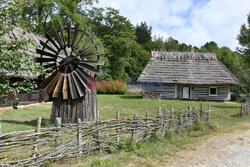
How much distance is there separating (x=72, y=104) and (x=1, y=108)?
6.48 metres

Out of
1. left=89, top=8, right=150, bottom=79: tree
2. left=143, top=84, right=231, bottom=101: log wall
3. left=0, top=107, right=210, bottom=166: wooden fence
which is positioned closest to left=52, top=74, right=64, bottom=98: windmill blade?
left=0, top=107, right=210, bottom=166: wooden fence

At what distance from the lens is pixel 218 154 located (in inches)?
239

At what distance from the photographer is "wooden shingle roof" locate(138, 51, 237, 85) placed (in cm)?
2255

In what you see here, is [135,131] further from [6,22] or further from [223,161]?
[6,22]

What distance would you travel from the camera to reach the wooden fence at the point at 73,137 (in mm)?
4312

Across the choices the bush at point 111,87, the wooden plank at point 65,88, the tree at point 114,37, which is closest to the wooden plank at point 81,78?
the wooden plank at point 65,88

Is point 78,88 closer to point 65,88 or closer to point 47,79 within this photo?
point 65,88

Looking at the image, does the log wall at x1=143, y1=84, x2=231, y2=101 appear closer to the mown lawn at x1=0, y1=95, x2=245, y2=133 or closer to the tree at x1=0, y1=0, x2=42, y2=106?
the mown lawn at x1=0, y1=95, x2=245, y2=133

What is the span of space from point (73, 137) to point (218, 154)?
4.25 m

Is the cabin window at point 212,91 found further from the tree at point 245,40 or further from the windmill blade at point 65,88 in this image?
the windmill blade at point 65,88

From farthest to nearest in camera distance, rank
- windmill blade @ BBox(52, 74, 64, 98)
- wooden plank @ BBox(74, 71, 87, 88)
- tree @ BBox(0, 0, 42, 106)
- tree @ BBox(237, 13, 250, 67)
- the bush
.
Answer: the bush → tree @ BBox(237, 13, 250, 67) → wooden plank @ BBox(74, 71, 87, 88) → windmill blade @ BBox(52, 74, 64, 98) → tree @ BBox(0, 0, 42, 106)

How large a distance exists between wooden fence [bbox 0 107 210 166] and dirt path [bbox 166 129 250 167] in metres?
1.43

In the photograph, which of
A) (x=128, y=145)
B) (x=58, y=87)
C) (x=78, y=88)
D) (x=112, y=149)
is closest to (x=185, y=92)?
(x=78, y=88)

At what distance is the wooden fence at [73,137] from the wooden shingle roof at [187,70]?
1499cm
